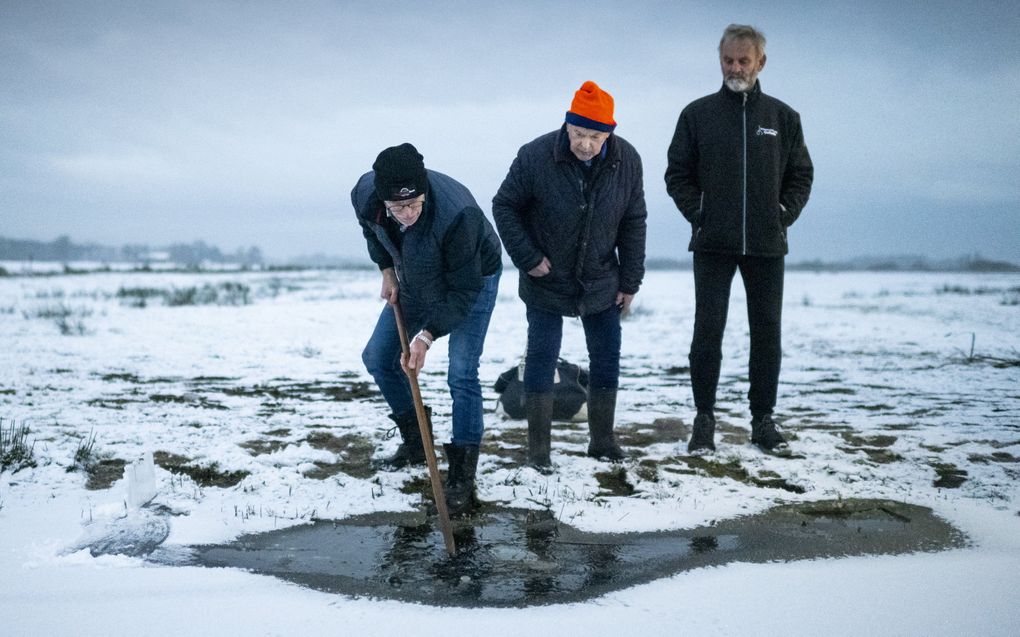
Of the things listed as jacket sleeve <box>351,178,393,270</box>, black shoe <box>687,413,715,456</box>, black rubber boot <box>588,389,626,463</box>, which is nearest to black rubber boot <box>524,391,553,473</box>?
black rubber boot <box>588,389,626,463</box>

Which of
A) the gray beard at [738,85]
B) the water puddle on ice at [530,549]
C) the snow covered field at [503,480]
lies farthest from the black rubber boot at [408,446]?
the gray beard at [738,85]

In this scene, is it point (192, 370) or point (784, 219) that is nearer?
point (784, 219)

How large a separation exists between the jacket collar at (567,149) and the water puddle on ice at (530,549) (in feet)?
5.82

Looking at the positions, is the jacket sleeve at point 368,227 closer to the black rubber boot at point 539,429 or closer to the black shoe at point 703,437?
the black rubber boot at point 539,429

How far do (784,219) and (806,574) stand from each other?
2.21 meters

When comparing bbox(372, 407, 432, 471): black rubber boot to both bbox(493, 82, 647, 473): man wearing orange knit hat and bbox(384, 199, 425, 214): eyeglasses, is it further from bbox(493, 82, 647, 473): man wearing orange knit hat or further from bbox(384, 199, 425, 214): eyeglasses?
bbox(384, 199, 425, 214): eyeglasses

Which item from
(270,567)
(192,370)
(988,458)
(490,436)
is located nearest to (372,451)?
(490,436)

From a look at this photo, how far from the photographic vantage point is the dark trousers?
421 centimetres

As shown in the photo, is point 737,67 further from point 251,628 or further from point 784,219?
point 251,628

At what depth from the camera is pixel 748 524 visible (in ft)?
10.4

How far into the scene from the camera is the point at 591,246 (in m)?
3.83

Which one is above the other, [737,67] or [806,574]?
[737,67]

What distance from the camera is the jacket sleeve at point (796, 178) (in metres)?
4.18

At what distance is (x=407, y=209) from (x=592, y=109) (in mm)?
1021
